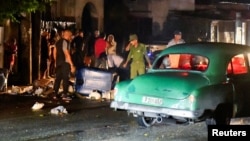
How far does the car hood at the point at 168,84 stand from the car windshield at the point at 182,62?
0.48 meters

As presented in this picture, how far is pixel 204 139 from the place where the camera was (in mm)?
9531

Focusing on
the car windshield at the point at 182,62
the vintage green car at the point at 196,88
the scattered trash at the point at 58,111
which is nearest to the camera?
the vintage green car at the point at 196,88

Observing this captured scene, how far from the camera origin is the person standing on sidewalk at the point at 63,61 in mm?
14648

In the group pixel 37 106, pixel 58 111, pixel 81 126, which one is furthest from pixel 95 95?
pixel 81 126

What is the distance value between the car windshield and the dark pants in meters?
4.59

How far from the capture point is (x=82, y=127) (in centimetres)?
1081

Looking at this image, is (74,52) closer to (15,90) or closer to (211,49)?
(15,90)

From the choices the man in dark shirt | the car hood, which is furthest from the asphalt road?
the man in dark shirt

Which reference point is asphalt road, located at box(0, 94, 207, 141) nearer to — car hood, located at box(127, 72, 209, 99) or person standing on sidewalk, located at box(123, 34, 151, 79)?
car hood, located at box(127, 72, 209, 99)

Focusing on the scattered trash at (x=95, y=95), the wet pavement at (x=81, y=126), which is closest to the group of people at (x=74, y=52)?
the scattered trash at (x=95, y=95)

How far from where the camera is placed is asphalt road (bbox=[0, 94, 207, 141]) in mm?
9742

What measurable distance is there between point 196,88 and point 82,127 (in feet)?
9.17

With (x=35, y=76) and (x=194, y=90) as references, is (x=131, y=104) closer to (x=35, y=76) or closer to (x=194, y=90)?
(x=194, y=90)

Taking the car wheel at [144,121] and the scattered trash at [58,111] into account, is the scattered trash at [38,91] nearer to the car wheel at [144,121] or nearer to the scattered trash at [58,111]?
the scattered trash at [58,111]
